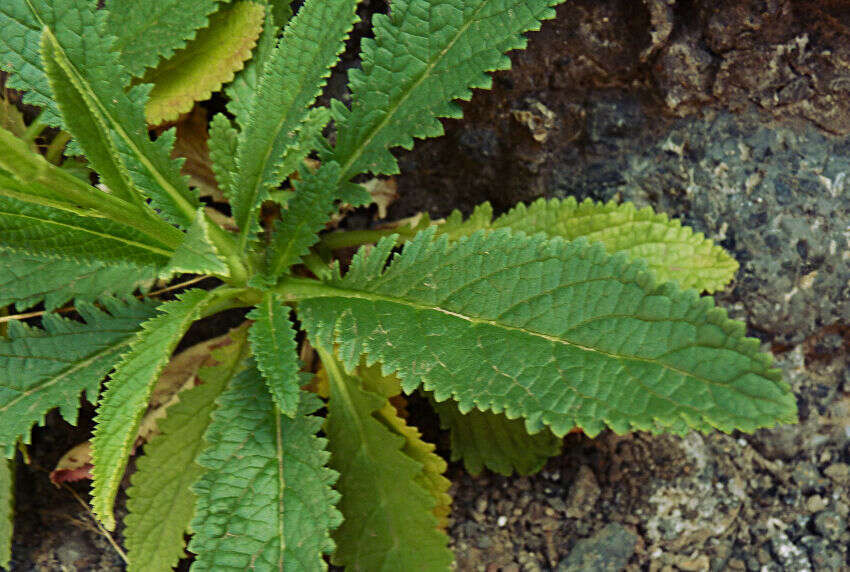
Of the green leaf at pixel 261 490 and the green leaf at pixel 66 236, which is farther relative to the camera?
the green leaf at pixel 261 490

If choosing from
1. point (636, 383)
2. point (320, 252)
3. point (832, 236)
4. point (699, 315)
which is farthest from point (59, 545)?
point (832, 236)

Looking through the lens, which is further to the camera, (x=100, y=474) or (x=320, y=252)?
(x=320, y=252)

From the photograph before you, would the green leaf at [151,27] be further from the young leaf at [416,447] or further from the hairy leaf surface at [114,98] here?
the young leaf at [416,447]

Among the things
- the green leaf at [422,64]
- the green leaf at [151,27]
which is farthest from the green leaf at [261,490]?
the green leaf at [151,27]

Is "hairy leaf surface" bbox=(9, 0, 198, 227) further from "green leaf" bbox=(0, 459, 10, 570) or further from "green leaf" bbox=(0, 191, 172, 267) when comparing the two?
"green leaf" bbox=(0, 459, 10, 570)

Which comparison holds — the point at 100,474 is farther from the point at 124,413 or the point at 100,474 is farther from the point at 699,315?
the point at 699,315

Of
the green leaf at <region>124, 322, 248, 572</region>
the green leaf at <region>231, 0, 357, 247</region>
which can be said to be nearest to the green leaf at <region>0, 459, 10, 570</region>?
the green leaf at <region>124, 322, 248, 572</region>
